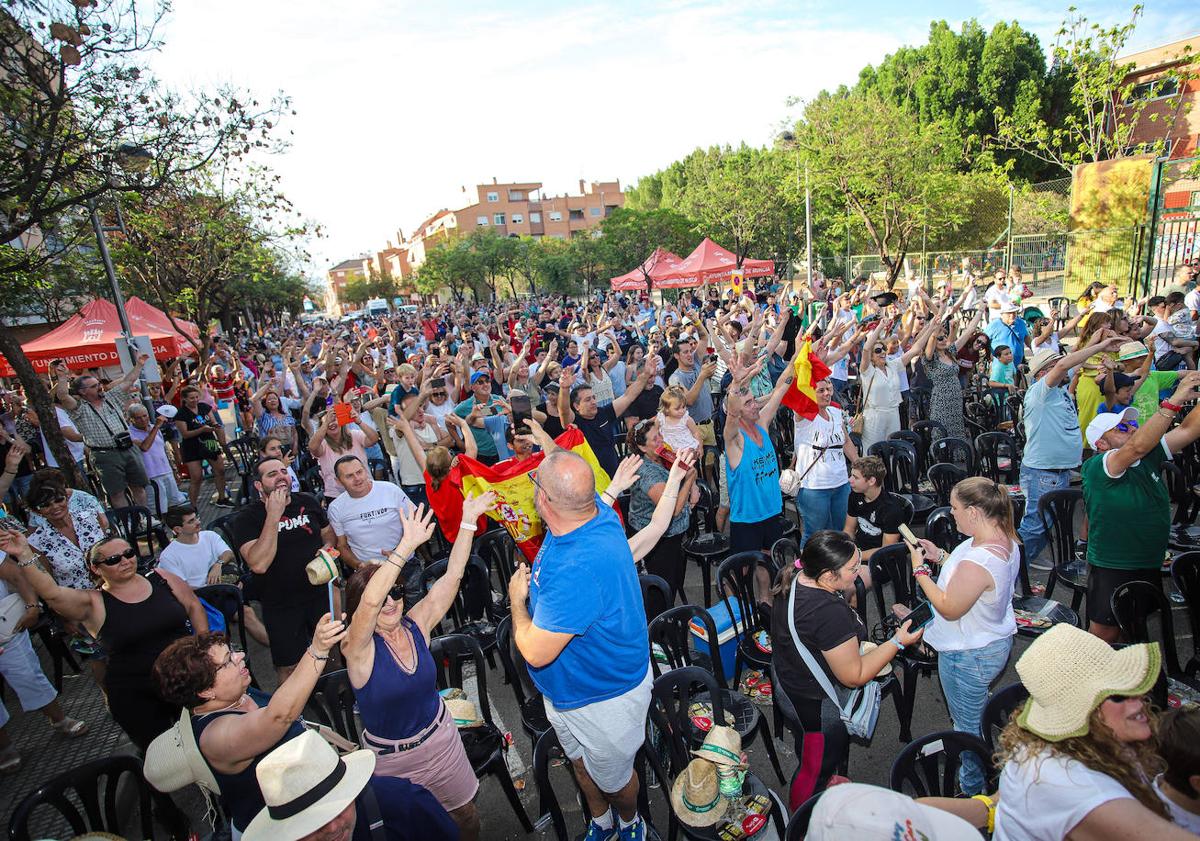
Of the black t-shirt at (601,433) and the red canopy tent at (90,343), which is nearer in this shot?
the black t-shirt at (601,433)

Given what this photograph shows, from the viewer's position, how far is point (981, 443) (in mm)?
6301

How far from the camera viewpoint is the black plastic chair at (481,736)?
335cm

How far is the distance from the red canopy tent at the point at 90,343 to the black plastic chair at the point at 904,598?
1098 cm

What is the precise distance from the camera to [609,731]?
2594mm

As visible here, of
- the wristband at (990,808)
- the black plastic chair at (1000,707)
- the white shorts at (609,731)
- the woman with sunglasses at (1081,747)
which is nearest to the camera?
the woman with sunglasses at (1081,747)

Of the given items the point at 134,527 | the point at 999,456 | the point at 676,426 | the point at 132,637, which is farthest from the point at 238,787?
the point at 999,456

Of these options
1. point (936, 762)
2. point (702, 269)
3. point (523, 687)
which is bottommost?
point (523, 687)

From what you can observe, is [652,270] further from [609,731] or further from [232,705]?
[232,705]

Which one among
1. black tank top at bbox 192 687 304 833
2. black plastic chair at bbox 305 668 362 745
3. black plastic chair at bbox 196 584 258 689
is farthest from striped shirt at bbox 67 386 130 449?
black tank top at bbox 192 687 304 833

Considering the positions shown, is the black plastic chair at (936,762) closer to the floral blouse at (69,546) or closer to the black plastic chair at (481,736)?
the black plastic chair at (481,736)

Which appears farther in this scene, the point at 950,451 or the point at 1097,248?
the point at 1097,248

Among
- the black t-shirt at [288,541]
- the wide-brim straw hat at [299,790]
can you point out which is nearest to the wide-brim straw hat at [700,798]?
the wide-brim straw hat at [299,790]

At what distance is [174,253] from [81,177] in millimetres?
8617

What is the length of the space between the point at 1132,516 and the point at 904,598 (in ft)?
4.40
